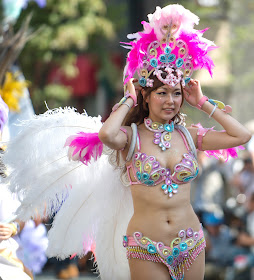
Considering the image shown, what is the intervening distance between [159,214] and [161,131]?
0.52 meters

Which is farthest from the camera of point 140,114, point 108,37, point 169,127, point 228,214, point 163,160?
point 108,37

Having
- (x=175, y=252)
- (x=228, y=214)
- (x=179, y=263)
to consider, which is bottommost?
(x=228, y=214)

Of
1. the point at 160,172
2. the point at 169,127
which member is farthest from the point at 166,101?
the point at 160,172

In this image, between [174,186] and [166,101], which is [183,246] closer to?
[174,186]

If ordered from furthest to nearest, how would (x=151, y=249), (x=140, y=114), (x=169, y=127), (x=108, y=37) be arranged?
(x=108, y=37), (x=140, y=114), (x=169, y=127), (x=151, y=249)

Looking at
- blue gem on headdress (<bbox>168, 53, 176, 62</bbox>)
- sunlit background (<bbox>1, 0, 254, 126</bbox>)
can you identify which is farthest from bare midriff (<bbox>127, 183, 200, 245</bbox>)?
sunlit background (<bbox>1, 0, 254, 126</bbox>)

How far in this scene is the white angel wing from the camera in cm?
484

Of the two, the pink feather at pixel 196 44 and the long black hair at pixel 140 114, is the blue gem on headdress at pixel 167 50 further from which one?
the long black hair at pixel 140 114

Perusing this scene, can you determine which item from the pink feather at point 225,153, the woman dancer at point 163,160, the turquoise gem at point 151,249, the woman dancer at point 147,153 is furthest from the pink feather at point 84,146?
the pink feather at point 225,153

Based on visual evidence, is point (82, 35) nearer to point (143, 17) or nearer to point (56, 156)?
point (143, 17)

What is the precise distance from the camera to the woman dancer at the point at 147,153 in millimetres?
4445

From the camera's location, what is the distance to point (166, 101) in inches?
178

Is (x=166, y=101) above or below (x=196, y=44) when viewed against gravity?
below

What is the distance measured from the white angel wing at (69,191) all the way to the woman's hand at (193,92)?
649mm
